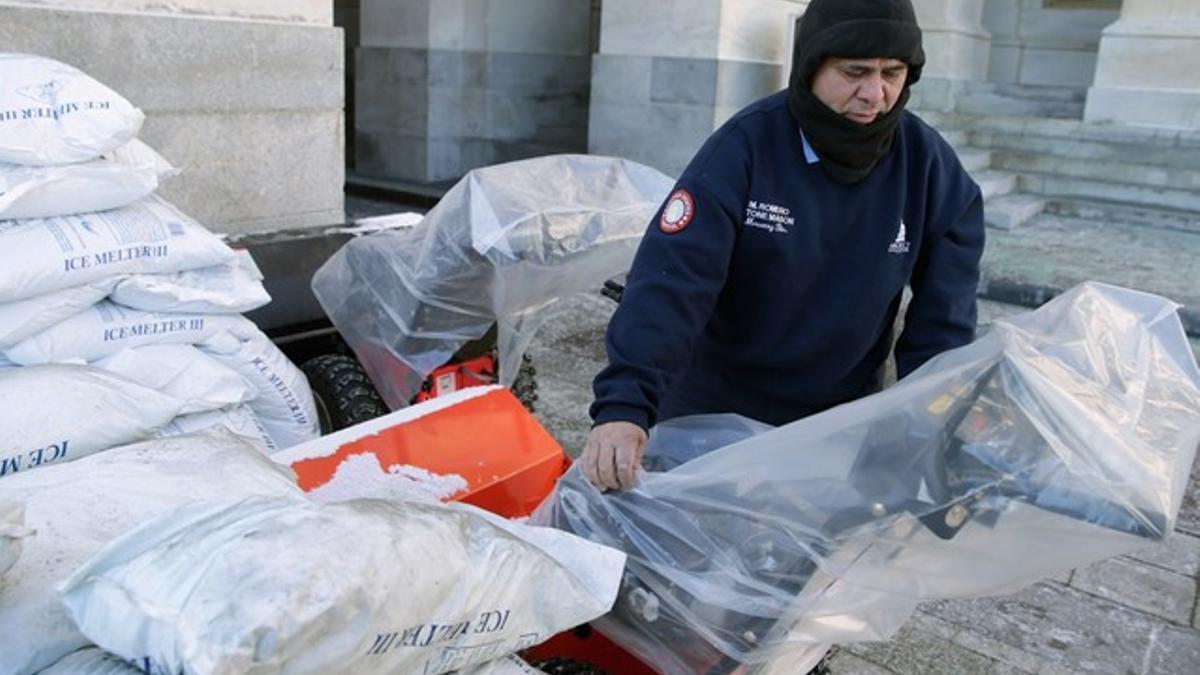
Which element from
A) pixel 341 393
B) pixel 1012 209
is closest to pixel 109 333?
pixel 341 393

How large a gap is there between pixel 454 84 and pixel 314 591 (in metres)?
8.61

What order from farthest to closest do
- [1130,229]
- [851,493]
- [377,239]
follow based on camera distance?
[1130,229]
[377,239]
[851,493]

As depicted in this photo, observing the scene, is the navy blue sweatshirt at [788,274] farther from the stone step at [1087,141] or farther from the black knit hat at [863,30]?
the stone step at [1087,141]

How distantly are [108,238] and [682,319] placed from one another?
4.84 feet

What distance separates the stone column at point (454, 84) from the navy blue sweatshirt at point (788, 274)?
7441 mm

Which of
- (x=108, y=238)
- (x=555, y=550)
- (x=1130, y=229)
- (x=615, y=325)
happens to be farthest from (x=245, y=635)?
(x=1130, y=229)

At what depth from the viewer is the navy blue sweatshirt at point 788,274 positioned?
191 cm

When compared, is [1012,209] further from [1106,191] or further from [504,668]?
[504,668]

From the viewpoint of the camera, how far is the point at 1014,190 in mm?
9352

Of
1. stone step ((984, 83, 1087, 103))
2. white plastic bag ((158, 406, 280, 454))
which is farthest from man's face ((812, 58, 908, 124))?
stone step ((984, 83, 1087, 103))

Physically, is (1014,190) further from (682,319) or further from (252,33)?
(682,319)

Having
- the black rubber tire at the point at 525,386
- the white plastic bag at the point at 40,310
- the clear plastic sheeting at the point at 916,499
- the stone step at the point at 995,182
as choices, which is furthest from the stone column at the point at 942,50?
the clear plastic sheeting at the point at 916,499

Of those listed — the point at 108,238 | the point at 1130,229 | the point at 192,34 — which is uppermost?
the point at 192,34

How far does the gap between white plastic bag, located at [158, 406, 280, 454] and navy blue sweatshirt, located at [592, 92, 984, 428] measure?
3.26 ft
